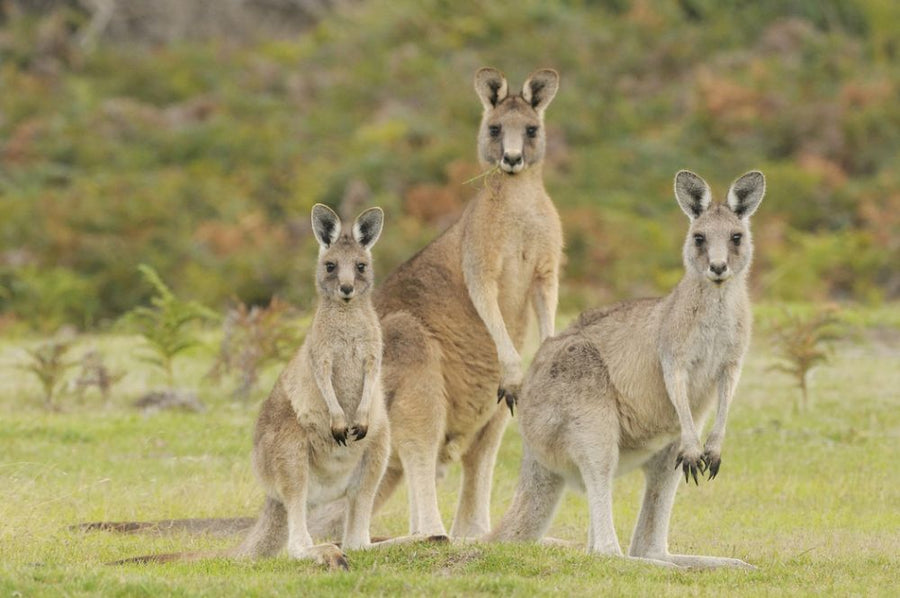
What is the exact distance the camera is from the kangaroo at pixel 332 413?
726cm

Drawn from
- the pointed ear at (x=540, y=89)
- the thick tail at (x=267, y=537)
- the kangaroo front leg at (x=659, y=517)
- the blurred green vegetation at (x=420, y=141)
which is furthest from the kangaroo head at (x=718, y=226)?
the blurred green vegetation at (x=420, y=141)

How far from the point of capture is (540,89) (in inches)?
345

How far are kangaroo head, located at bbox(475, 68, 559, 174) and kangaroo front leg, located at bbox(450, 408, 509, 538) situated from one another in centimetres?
149

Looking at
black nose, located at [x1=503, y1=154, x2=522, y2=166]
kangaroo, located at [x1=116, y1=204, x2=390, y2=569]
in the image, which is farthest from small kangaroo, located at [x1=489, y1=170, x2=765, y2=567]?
black nose, located at [x1=503, y1=154, x2=522, y2=166]

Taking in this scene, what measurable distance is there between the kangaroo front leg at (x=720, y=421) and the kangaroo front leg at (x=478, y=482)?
61.3 inches

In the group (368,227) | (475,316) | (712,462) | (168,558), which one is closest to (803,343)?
(475,316)

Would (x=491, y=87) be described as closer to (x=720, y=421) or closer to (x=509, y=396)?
(x=509, y=396)

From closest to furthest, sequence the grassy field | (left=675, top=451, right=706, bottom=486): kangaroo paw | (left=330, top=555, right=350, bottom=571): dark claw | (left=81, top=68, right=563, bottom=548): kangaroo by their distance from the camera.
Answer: the grassy field < (left=330, top=555, right=350, bottom=571): dark claw < (left=675, top=451, right=706, bottom=486): kangaroo paw < (left=81, top=68, right=563, bottom=548): kangaroo

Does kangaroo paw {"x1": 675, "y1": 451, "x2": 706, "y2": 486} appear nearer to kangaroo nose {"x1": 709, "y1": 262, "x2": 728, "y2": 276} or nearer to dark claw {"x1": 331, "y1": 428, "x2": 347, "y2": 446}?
kangaroo nose {"x1": 709, "y1": 262, "x2": 728, "y2": 276}

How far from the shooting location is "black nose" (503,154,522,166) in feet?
27.9

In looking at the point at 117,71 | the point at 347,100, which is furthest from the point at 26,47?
the point at 347,100

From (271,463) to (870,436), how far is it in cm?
631

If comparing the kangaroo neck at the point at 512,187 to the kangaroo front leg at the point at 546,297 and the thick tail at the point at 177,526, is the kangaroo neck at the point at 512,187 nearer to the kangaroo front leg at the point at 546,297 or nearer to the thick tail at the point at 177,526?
the kangaroo front leg at the point at 546,297

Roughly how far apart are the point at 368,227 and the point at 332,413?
1046 mm
